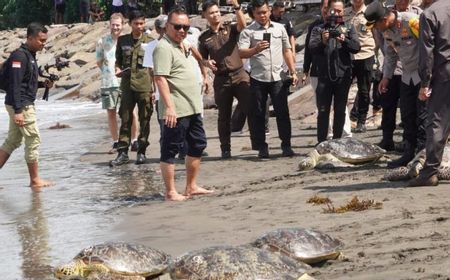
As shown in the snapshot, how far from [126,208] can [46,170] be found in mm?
3432

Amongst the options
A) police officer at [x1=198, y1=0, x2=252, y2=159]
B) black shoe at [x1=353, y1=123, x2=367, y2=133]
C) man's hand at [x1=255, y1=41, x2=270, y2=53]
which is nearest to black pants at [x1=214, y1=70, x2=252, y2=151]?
police officer at [x1=198, y1=0, x2=252, y2=159]

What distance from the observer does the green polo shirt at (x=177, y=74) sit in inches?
366

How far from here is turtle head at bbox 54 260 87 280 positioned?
22.0ft

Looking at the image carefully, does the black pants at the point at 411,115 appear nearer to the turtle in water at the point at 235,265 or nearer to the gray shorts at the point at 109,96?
the turtle in water at the point at 235,265

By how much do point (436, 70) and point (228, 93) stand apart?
154 inches

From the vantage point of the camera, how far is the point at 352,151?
1073 cm

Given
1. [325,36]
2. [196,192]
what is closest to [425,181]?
[196,192]

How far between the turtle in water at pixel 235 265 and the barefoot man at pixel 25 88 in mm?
4902

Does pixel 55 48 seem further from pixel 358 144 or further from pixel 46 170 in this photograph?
pixel 358 144

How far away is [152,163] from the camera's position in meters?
12.3

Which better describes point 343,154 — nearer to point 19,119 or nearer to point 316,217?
point 316,217

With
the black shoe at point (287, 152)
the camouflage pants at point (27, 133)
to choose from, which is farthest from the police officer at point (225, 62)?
the camouflage pants at point (27, 133)

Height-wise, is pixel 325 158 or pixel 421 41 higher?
pixel 421 41

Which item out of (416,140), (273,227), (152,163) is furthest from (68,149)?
(273,227)
